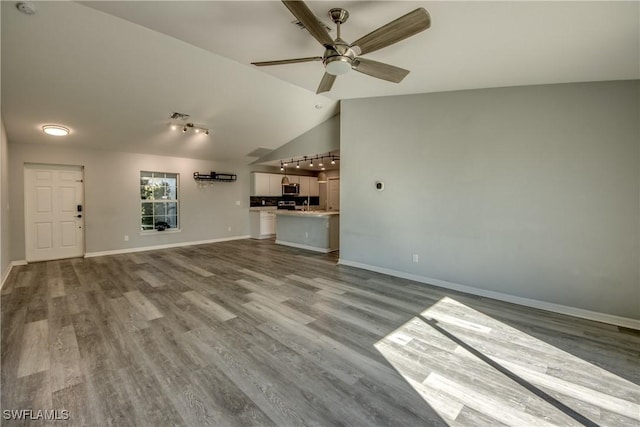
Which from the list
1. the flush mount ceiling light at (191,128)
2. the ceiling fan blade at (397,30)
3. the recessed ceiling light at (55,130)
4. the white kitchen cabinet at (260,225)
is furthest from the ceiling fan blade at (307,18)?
the white kitchen cabinet at (260,225)

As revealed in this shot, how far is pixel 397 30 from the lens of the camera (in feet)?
6.43

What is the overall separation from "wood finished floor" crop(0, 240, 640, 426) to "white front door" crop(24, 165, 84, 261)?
211 cm

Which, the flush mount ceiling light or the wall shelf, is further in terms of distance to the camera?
the wall shelf

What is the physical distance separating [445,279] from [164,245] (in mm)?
6624

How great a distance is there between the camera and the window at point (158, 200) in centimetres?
677

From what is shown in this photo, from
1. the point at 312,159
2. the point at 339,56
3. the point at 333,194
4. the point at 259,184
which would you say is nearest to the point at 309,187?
the point at 333,194

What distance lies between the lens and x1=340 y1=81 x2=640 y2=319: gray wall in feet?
9.57

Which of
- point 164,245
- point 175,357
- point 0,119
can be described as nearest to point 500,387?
point 175,357

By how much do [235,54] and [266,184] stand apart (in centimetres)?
585

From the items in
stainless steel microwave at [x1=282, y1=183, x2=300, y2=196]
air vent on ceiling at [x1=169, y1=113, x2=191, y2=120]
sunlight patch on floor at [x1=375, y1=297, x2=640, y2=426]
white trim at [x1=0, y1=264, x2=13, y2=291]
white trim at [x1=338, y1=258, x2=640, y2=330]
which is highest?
air vent on ceiling at [x1=169, y1=113, x2=191, y2=120]

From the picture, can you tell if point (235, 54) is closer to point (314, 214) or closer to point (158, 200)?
point (314, 214)

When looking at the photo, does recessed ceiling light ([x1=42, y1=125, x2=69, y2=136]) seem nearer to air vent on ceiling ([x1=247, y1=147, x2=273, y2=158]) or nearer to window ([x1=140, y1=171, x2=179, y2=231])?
window ([x1=140, y1=171, x2=179, y2=231])

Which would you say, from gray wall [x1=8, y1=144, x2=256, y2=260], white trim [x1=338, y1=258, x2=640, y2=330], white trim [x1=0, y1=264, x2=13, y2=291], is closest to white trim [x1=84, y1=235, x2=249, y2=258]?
gray wall [x1=8, y1=144, x2=256, y2=260]

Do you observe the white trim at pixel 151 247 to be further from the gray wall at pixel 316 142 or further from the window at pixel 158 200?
the gray wall at pixel 316 142
